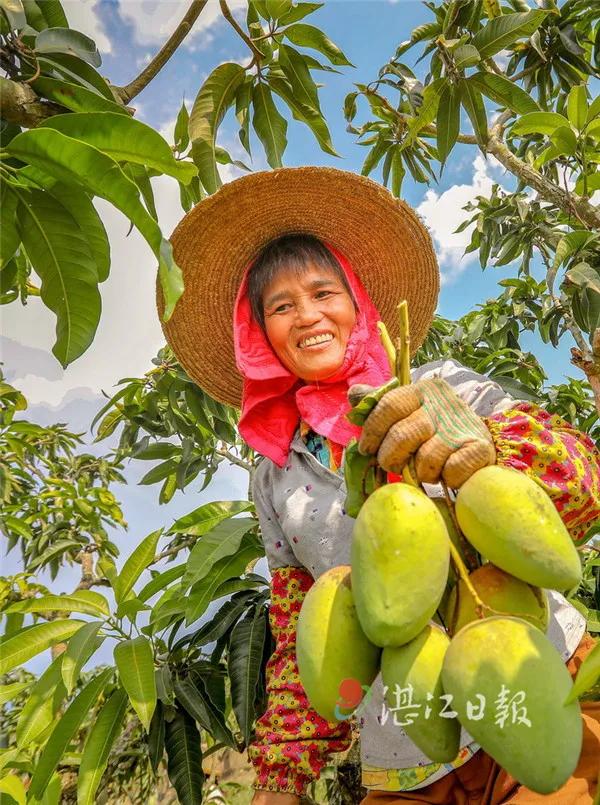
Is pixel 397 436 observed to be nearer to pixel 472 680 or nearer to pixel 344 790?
pixel 472 680

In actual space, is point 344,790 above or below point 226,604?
below

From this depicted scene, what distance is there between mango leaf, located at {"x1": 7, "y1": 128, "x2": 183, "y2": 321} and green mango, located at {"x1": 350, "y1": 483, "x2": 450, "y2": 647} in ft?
1.70

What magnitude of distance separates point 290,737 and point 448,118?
1.83m

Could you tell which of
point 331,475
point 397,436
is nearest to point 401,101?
point 331,475

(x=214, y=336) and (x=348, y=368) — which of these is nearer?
(x=348, y=368)

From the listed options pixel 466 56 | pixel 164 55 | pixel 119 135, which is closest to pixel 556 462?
pixel 119 135

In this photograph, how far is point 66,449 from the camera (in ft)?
15.4

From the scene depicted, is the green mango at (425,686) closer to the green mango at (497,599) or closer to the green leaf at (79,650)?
the green mango at (497,599)

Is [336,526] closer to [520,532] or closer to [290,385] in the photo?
[290,385]

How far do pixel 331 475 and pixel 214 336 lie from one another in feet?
2.05

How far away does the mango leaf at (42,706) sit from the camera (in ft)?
5.42

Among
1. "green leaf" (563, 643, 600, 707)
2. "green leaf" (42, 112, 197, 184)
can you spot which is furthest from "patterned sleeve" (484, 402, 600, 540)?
"green leaf" (42, 112, 197, 184)

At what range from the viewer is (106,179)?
37.7 inches

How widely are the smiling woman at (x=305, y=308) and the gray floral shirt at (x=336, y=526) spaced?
181mm
